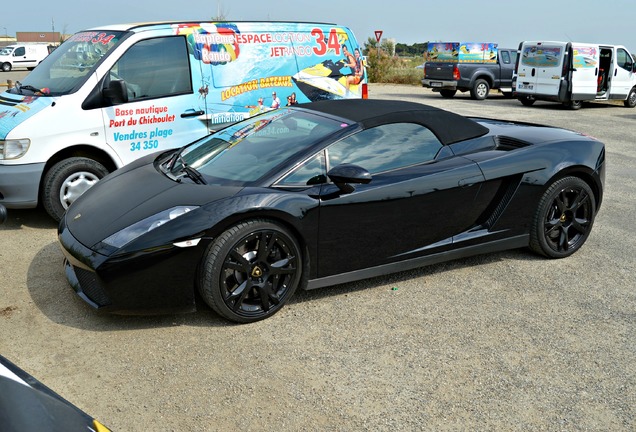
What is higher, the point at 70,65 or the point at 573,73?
the point at 70,65

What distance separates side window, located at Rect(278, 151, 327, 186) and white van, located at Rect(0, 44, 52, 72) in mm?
40154

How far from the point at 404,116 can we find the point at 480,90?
18181 millimetres

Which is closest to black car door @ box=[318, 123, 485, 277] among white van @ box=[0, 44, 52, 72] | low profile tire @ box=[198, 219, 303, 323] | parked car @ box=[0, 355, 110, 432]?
low profile tire @ box=[198, 219, 303, 323]

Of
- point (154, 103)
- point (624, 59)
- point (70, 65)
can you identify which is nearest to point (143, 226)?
point (154, 103)

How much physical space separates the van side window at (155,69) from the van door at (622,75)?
16501mm

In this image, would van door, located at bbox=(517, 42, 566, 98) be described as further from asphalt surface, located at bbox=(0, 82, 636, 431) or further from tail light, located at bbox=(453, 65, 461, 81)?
asphalt surface, located at bbox=(0, 82, 636, 431)

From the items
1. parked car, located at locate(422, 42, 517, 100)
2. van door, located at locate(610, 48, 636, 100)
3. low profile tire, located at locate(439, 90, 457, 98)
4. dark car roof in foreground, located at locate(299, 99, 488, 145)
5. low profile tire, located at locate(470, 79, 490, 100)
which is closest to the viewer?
dark car roof in foreground, located at locate(299, 99, 488, 145)

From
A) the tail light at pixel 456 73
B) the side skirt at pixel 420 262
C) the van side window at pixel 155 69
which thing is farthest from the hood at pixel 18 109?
the tail light at pixel 456 73

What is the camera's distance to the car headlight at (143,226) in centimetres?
388

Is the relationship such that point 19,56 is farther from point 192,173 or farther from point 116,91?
point 192,173

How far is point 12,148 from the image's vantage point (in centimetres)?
580

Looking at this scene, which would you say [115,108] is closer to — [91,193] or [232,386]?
[91,193]

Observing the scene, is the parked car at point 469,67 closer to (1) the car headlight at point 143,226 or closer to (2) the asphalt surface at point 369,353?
(2) the asphalt surface at point 369,353

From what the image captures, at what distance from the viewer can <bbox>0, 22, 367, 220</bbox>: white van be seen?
5.94m
